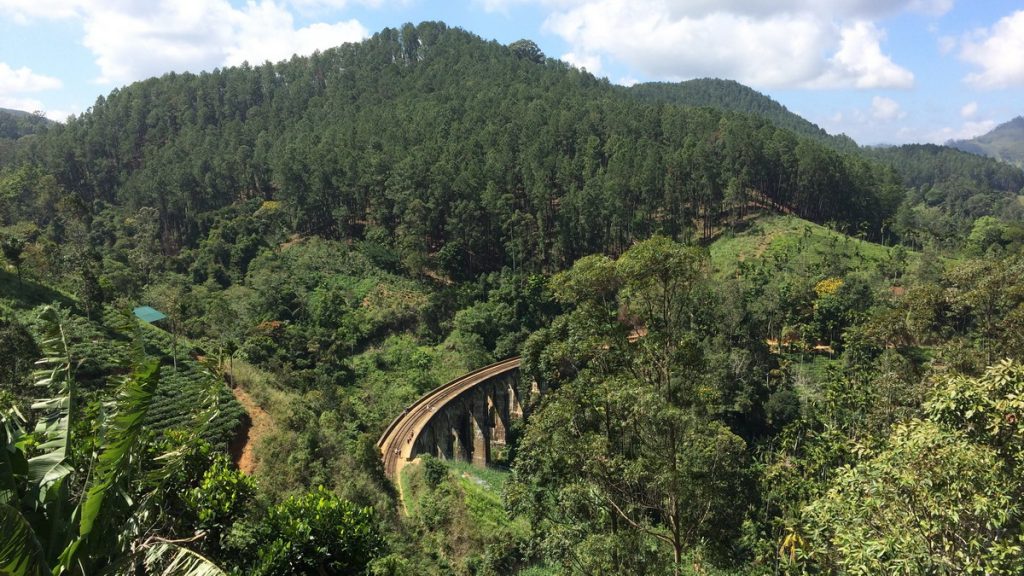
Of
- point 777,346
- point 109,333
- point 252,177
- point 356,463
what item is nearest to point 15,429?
point 356,463

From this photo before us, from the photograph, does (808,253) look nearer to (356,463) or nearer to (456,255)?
(456,255)

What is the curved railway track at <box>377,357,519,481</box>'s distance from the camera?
3794 cm

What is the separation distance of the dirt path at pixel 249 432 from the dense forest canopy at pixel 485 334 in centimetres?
31

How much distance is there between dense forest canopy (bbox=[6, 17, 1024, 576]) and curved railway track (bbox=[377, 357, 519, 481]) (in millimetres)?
2039

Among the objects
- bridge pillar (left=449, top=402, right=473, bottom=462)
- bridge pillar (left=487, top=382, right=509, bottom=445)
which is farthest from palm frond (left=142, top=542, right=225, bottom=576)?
bridge pillar (left=487, top=382, right=509, bottom=445)

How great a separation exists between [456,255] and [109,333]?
3991cm

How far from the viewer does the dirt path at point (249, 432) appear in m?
28.5

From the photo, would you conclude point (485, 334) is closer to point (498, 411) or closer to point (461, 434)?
point (498, 411)

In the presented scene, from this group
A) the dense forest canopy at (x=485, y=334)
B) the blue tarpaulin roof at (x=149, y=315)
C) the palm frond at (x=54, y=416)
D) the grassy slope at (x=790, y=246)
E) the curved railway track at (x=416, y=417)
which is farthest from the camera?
the grassy slope at (x=790, y=246)

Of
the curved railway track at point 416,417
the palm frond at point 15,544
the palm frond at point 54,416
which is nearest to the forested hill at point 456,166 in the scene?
the curved railway track at point 416,417

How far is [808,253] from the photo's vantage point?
7094cm

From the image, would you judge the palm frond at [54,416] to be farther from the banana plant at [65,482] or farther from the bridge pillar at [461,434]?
the bridge pillar at [461,434]

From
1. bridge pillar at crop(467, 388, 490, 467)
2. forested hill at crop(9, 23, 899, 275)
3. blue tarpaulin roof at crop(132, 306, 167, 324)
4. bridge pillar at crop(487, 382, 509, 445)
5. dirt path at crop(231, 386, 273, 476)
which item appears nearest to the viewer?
dirt path at crop(231, 386, 273, 476)

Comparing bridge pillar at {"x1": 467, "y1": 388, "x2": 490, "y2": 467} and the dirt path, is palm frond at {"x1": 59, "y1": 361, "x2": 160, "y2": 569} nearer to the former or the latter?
the dirt path
